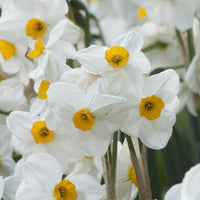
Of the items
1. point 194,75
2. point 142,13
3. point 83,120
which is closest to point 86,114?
point 83,120

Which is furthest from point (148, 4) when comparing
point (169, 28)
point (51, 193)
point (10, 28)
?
point (51, 193)

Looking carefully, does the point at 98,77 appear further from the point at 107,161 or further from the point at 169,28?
the point at 169,28

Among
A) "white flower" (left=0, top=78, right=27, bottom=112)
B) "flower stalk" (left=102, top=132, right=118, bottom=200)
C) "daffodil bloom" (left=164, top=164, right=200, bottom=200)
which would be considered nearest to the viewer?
"daffodil bloom" (left=164, top=164, right=200, bottom=200)

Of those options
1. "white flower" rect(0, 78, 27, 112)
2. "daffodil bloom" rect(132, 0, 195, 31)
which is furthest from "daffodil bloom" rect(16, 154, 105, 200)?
"daffodil bloom" rect(132, 0, 195, 31)

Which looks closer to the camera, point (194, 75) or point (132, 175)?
point (132, 175)

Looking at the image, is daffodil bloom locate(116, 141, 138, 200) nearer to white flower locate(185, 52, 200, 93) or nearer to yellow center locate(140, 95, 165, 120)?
yellow center locate(140, 95, 165, 120)

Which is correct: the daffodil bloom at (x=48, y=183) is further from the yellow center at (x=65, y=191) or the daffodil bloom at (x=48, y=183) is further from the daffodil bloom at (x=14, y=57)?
the daffodil bloom at (x=14, y=57)

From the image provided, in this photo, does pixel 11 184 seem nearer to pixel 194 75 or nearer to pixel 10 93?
pixel 10 93
